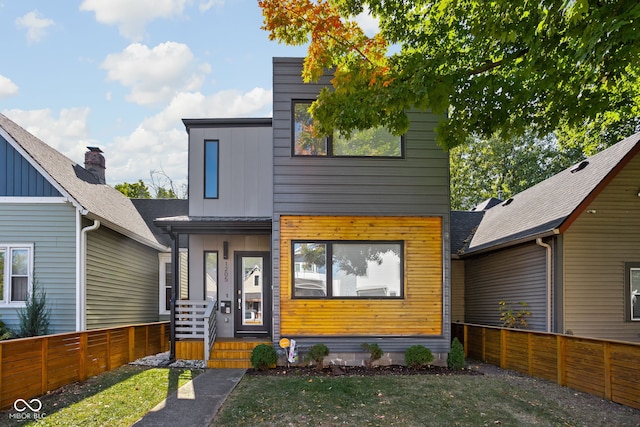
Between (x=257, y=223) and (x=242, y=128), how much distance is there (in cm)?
285

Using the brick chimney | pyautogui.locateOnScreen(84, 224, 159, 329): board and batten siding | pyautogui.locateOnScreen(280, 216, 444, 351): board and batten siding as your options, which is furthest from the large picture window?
the brick chimney

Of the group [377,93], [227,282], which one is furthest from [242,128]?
[377,93]

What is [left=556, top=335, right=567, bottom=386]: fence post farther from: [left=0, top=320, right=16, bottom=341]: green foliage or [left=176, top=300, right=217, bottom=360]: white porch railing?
[left=0, top=320, right=16, bottom=341]: green foliage

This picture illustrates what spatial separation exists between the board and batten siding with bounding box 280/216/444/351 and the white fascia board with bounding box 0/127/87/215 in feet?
15.9

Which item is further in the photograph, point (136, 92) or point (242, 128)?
point (136, 92)

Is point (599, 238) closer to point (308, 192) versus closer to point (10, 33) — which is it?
point (308, 192)

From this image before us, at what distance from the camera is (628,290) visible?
10.0 meters

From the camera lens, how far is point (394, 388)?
712cm

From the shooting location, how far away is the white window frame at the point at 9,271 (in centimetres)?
995

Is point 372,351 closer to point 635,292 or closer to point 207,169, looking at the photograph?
point 207,169

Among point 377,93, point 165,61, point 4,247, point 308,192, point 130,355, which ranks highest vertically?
point 165,61

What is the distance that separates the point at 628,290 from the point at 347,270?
655 cm

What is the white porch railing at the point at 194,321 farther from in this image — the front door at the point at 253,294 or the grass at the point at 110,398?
the grass at the point at 110,398
